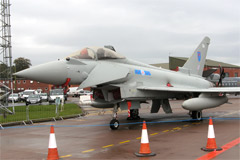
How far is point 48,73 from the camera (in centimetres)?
930

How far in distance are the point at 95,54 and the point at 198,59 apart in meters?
8.27

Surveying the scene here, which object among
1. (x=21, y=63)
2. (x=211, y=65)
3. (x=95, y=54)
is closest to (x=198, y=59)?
(x=95, y=54)

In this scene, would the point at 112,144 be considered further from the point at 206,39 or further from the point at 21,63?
the point at 21,63

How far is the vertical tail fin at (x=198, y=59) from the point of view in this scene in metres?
16.3

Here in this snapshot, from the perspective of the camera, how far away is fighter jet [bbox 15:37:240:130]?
9.64 meters

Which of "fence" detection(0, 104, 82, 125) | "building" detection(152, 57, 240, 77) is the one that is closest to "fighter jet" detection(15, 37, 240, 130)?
"fence" detection(0, 104, 82, 125)

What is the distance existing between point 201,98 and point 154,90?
7.20 ft

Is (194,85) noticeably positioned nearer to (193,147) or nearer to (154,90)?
(154,90)

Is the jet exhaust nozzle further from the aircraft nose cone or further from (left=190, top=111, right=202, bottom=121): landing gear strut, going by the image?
the aircraft nose cone

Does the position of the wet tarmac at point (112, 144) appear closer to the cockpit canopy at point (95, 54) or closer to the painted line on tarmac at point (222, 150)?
the painted line on tarmac at point (222, 150)

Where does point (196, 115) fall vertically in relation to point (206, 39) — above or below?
below

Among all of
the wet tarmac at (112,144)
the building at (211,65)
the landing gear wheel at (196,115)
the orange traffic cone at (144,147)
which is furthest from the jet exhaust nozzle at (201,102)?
the building at (211,65)

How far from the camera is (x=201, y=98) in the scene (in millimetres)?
12227

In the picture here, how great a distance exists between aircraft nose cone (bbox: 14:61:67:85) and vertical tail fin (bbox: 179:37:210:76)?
8891 mm
